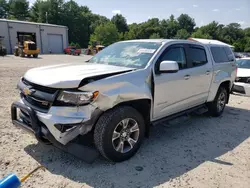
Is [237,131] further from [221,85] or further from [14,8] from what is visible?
[14,8]

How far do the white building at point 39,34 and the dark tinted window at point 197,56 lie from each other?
121 ft

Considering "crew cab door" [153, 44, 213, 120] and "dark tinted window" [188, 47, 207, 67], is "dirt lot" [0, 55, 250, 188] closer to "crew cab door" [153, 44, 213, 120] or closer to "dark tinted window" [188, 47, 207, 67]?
"crew cab door" [153, 44, 213, 120]

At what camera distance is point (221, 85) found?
19.0 ft

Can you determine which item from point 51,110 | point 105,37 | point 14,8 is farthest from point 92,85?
point 14,8

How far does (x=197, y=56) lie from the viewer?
15.8ft

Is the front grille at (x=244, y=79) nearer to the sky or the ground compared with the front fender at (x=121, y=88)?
nearer to the ground

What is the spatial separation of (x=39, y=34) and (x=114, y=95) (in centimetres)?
4118

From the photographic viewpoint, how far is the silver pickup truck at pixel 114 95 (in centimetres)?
287


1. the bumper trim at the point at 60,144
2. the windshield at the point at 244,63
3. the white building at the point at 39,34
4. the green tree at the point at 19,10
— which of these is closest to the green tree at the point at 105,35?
the white building at the point at 39,34

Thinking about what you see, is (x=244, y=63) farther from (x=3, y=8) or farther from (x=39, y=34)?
(x=3, y=8)

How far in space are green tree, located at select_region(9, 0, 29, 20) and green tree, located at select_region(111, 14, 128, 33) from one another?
31783 millimetres

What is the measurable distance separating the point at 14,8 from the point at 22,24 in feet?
136

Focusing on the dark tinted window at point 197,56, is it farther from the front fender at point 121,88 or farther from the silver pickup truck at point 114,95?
the front fender at point 121,88

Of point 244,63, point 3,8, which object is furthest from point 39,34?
point 3,8
